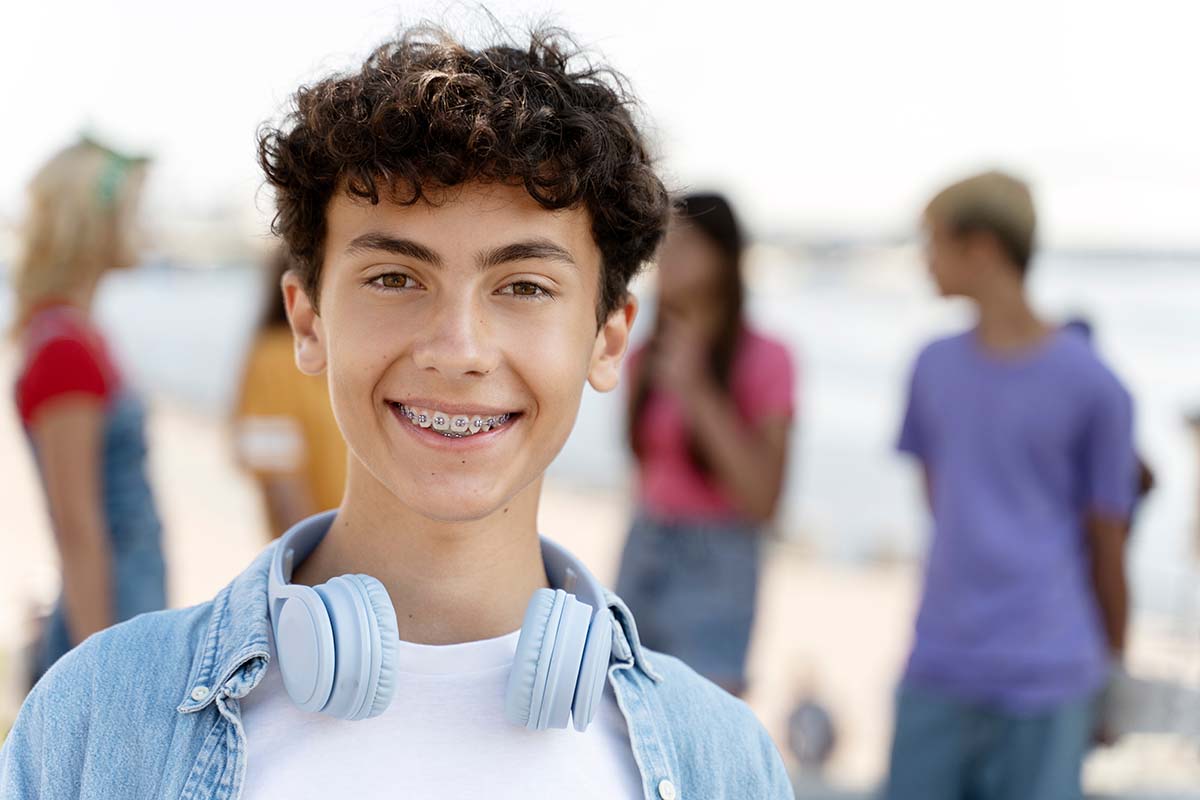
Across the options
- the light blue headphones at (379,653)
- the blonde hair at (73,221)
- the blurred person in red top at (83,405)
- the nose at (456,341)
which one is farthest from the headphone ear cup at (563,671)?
the blonde hair at (73,221)

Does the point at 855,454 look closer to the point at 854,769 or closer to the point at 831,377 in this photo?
the point at 831,377

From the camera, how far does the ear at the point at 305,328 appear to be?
1398mm

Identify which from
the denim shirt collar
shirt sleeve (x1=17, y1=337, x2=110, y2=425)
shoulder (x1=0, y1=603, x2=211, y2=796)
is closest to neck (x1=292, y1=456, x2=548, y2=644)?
the denim shirt collar

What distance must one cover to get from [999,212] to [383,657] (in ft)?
8.08

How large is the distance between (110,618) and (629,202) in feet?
6.66

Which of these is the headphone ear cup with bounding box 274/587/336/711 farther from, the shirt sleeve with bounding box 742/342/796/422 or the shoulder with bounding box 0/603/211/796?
the shirt sleeve with bounding box 742/342/796/422

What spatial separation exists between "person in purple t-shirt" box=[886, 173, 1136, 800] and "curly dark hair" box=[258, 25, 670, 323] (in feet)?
6.09

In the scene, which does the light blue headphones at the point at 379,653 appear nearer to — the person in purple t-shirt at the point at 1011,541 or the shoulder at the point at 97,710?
the shoulder at the point at 97,710

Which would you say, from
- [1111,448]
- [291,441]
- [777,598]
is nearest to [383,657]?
[291,441]

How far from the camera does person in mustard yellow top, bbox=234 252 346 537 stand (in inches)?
128

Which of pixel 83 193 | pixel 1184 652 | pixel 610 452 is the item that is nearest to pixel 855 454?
pixel 610 452

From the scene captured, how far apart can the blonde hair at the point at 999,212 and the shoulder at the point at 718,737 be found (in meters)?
2.09

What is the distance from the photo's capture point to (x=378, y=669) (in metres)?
1.15

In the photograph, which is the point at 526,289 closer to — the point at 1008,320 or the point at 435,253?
the point at 435,253
